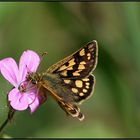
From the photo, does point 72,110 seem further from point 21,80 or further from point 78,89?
point 21,80

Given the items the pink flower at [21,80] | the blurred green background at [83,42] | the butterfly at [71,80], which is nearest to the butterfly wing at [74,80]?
the butterfly at [71,80]

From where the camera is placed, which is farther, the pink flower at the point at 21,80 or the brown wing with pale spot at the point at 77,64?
the brown wing with pale spot at the point at 77,64

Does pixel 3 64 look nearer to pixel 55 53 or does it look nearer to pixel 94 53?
pixel 94 53

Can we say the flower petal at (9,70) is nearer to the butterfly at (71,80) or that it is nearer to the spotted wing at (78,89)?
the butterfly at (71,80)

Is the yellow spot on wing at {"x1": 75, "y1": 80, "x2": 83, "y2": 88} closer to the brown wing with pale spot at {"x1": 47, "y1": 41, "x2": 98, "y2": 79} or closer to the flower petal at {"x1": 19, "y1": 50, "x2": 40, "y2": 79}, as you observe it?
the brown wing with pale spot at {"x1": 47, "y1": 41, "x2": 98, "y2": 79}

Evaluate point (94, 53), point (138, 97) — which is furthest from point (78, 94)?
point (138, 97)

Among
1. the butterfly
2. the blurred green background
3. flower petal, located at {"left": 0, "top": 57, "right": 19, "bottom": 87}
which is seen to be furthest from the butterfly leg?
the blurred green background
